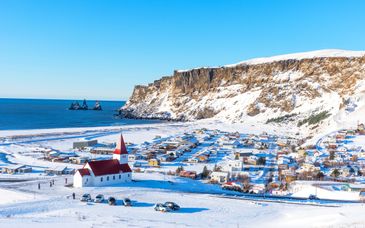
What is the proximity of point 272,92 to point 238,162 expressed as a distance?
251 ft

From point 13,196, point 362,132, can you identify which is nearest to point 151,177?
point 13,196

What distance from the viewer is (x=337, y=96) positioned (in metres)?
102

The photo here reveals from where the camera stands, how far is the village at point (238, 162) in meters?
32.2

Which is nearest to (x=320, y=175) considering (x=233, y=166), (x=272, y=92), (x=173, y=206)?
(x=233, y=166)

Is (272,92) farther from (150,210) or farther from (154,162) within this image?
(150,210)

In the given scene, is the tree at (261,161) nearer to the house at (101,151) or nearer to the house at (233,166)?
the house at (233,166)

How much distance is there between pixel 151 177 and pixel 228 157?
2209 cm

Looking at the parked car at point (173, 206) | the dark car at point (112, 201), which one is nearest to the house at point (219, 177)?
the parked car at point (173, 206)

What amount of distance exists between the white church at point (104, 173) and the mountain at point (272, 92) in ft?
178

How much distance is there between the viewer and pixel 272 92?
11994cm

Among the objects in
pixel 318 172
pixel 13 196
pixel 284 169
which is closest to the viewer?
pixel 13 196

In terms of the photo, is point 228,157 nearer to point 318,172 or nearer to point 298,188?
point 318,172

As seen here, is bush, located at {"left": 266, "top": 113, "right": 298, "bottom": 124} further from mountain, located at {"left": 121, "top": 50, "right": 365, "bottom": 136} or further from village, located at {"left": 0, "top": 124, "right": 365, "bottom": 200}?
village, located at {"left": 0, "top": 124, "right": 365, "bottom": 200}

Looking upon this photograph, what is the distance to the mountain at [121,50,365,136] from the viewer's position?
9875 cm
